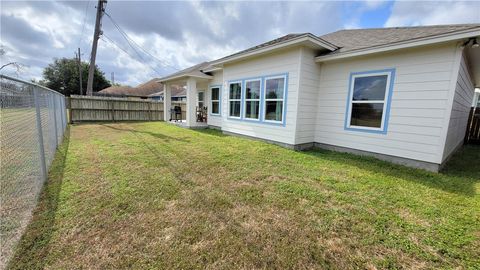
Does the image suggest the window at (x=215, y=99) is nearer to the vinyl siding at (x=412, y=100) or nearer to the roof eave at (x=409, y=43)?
the roof eave at (x=409, y=43)

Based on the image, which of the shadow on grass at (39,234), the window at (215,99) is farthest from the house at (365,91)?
the shadow on grass at (39,234)

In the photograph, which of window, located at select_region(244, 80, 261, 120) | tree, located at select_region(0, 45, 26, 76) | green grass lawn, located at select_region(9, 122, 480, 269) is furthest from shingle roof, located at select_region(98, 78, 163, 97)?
green grass lawn, located at select_region(9, 122, 480, 269)

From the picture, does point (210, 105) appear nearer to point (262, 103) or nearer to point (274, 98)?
point (262, 103)

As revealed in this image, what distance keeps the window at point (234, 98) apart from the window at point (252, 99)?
1.38 feet

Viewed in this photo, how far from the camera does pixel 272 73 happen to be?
6.22 meters

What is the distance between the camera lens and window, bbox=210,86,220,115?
31.3ft

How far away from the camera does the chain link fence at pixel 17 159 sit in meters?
1.97

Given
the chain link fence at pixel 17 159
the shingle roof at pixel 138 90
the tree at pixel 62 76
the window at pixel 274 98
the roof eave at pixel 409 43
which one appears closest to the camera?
the chain link fence at pixel 17 159

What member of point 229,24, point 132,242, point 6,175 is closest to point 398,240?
point 132,242

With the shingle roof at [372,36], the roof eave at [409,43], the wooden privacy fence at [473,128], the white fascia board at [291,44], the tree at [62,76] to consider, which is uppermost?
the tree at [62,76]

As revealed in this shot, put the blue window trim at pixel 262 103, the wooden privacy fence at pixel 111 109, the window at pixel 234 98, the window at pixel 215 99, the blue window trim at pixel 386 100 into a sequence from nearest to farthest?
the blue window trim at pixel 386 100, the blue window trim at pixel 262 103, the window at pixel 234 98, the window at pixel 215 99, the wooden privacy fence at pixel 111 109

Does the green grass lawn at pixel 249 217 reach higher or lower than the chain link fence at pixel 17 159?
lower

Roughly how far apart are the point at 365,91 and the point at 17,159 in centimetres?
681

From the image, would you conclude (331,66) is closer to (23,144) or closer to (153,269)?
(153,269)
